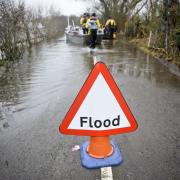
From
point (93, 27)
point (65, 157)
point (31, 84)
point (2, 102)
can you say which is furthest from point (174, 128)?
point (93, 27)

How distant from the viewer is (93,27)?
51.6ft

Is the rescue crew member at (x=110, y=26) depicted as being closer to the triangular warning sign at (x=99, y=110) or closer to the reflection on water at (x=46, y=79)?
the reflection on water at (x=46, y=79)

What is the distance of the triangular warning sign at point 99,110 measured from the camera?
9.52 feet

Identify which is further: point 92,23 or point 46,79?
point 92,23

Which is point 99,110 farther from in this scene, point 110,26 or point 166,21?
point 110,26

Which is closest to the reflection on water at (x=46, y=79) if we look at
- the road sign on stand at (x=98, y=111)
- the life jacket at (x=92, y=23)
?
the road sign on stand at (x=98, y=111)

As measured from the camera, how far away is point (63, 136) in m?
4.01

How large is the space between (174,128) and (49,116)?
2.36 m

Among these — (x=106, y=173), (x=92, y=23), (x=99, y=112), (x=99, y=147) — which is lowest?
(x=106, y=173)

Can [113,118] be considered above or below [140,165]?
above

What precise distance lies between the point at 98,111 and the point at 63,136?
4.18 feet

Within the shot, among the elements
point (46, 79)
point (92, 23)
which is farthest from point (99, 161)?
point (92, 23)

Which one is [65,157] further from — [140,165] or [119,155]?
[140,165]

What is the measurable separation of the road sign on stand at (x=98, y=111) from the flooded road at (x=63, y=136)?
424 millimetres
